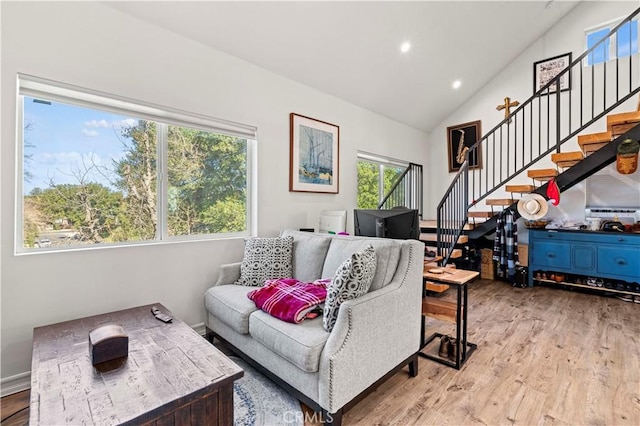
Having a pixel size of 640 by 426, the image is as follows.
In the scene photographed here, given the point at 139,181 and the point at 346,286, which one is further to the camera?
the point at 139,181

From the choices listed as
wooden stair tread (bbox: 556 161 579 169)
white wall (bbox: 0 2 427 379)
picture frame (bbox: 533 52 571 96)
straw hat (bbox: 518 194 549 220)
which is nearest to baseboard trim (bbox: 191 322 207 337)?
white wall (bbox: 0 2 427 379)

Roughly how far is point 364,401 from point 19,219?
8.35ft

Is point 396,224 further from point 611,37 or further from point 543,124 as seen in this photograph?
point 611,37

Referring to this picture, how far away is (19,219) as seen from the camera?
2.00m

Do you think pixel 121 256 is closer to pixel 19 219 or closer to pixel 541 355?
pixel 19 219

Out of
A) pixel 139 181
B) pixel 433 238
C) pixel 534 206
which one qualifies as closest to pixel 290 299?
pixel 139 181

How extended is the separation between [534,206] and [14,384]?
4.72 meters

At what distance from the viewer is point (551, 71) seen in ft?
15.4

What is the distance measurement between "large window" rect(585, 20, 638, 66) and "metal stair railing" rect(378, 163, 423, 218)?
2.88m

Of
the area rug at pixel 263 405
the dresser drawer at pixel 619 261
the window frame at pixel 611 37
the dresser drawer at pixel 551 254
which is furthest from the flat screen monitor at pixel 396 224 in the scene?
the window frame at pixel 611 37

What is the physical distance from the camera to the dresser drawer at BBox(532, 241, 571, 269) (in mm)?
4143

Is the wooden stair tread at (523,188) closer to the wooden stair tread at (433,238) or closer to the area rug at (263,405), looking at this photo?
the wooden stair tread at (433,238)

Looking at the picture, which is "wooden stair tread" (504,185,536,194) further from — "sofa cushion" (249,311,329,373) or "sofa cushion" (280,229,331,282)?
"sofa cushion" (249,311,329,373)

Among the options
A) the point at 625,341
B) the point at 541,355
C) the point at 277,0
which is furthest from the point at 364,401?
the point at 277,0
